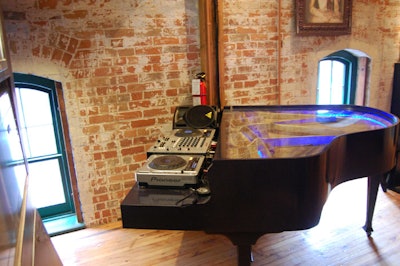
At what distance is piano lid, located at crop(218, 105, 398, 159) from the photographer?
69.2 inches

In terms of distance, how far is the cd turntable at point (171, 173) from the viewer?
1625 mm

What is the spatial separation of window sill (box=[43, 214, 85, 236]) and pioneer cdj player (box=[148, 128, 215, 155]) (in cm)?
139

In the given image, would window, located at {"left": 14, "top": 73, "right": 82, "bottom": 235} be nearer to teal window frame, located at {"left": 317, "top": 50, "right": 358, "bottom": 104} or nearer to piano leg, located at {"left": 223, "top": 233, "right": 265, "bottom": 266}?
piano leg, located at {"left": 223, "top": 233, "right": 265, "bottom": 266}

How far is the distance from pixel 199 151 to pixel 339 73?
3016 millimetres

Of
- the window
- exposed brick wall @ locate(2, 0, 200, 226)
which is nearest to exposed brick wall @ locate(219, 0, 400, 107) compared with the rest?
exposed brick wall @ locate(2, 0, 200, 226)

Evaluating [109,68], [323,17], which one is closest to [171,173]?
[109,68]

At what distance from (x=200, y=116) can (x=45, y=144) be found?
1.49 meters

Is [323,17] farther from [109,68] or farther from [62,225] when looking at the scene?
[62,225]

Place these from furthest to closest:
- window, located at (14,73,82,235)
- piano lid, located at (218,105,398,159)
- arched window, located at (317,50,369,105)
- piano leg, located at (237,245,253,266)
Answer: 1. arched window, located at (317,50,369,105)
2. window, located at (14,73,82,235)
3. piano lid, located at (218,105,398,159)
4. piano leg, located at (237,245,253,266)

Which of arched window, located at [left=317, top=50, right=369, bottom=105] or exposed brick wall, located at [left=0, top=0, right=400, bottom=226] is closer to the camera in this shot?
exposed brick wall, located at [left=0, top=0, right=400, bottom=226]

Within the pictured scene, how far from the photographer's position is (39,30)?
2.44 meters

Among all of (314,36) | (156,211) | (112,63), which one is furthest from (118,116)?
(314,36)

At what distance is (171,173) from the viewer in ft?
5.38

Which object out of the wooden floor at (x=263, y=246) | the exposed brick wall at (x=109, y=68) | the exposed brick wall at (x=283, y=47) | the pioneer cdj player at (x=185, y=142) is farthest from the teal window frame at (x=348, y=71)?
the pioneer cdj player at (x=185, y=142)
